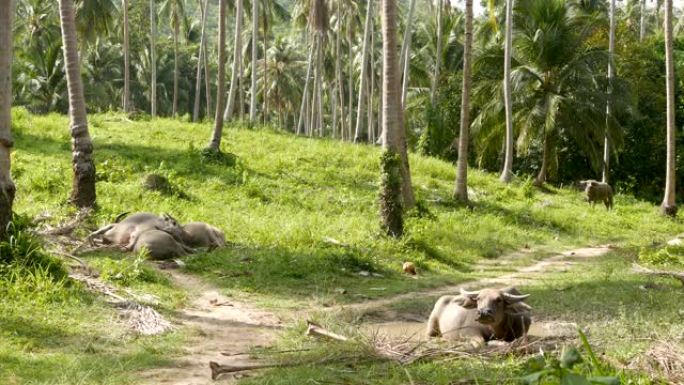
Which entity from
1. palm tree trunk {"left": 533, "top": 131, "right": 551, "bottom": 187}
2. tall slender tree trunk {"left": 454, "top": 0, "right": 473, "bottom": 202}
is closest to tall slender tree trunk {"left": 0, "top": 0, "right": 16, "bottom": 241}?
tall slender tree trunk {"left": 454, "top": 0, "right": 473, "bottom": 202}

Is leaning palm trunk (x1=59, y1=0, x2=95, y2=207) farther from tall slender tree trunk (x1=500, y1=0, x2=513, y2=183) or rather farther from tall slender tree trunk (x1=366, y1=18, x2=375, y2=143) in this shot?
tall slender tree trunk (x1=366, y1=18, x2=375, y2=143)

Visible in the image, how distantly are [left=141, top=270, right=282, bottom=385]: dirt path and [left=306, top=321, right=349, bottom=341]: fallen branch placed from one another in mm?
438

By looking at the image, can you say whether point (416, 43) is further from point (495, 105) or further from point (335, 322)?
point (335, 322)

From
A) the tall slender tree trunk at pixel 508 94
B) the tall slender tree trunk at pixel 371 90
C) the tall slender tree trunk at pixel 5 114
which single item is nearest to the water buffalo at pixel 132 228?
the tall slender tree trunk at pixel 5 114

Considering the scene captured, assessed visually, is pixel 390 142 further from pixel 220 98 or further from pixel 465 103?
pixel 220 98

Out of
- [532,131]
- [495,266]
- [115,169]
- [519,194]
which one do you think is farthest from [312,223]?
[532,131]

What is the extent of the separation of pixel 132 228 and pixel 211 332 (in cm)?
461

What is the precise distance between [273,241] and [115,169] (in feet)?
21.4

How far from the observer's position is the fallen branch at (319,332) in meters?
6.76

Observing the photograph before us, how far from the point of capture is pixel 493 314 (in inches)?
281

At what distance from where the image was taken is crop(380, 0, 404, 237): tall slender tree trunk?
1417 centimetres

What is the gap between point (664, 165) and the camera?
104ft

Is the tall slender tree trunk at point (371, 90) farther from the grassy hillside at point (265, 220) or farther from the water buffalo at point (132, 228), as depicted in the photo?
the water buffalo at point (132, 228)

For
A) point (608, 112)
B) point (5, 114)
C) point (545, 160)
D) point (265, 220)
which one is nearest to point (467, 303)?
point (5, 114)
